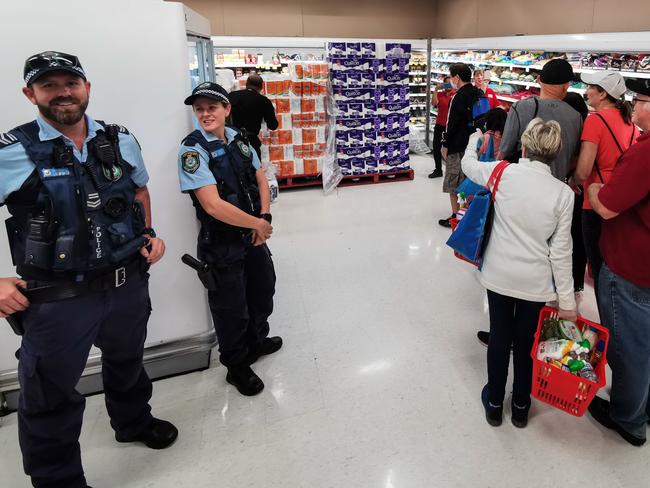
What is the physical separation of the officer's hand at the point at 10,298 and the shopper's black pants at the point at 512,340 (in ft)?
6.51

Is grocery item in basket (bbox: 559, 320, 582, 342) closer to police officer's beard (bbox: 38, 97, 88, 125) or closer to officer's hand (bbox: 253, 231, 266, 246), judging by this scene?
officer's hand (bbox: 253, 231, 266, 246)

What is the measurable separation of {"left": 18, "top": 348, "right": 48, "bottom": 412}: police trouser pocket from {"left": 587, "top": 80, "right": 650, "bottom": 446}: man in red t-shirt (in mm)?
2359

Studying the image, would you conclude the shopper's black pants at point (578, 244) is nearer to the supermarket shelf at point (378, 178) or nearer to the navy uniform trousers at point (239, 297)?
the navy uniform trousers at point (239, 297)

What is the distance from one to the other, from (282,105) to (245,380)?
14.5ft

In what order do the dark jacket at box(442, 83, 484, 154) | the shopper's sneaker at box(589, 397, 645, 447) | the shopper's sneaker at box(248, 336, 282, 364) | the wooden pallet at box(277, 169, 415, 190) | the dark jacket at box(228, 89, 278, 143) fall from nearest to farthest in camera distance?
the shopper's sneaker at box(589, 397, 645, 447)
the shopper's sneaker at box(248, 336, 282, 364)
the dark jacket at box(442, 83, 484, 154)
the dark jacket at box(228, 89, 278, 143)
the wooden pallet at box(277, 169, 415, 190)

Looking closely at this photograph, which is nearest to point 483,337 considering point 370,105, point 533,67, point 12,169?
point 12,169

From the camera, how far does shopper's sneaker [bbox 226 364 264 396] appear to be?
99.9 inches

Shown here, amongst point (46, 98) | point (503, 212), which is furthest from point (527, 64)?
point (46, 98)

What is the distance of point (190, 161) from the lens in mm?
2066

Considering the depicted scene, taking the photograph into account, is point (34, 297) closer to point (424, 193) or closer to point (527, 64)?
point (424, 193)

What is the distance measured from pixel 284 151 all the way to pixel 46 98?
4.80 meters

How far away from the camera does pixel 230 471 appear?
81.0 inches

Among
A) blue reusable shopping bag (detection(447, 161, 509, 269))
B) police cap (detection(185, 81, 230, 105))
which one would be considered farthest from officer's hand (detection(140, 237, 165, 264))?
blue reusable shopping bag (detection(447, 161, 509, 269))

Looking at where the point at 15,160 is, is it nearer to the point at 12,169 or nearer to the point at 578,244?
the point at 12,169
